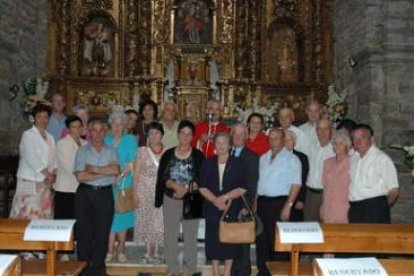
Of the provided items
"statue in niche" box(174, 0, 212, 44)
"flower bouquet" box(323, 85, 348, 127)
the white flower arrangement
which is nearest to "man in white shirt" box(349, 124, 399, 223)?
the white flower arrangement

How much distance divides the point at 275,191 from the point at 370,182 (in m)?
0.84

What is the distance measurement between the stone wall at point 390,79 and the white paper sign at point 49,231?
602cm

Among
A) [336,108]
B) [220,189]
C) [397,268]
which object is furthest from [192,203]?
[336,108]

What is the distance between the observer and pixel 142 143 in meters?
7.12

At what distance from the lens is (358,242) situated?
4215mm

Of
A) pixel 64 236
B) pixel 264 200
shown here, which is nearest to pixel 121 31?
pixel 264 200

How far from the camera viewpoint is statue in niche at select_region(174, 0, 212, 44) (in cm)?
1152

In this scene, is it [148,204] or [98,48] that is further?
[98,48]

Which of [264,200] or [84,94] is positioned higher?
[84,94]

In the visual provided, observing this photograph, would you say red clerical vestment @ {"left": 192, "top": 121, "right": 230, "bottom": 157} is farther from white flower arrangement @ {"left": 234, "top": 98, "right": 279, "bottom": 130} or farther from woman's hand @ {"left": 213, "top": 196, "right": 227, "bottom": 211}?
white flower arrangement @ {"left": 234, "top": 98, "right": 279, "bottom": 130}

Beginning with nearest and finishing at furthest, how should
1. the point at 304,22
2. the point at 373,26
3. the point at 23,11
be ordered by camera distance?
the point at 373,26 → the point at 23,11 → the point at 304,22

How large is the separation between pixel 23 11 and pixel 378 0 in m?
6.12

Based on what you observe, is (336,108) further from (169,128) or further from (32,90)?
(32,90)

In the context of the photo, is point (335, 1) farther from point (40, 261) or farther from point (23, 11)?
point (40, 261)
